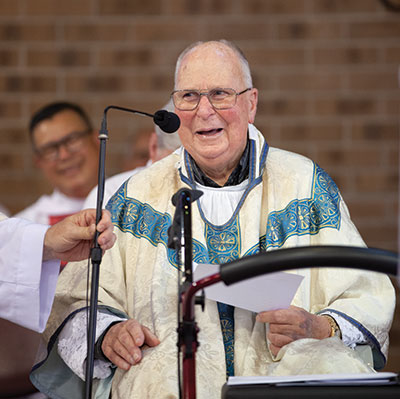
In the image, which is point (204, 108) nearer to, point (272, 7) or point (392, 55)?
point (272, 7)

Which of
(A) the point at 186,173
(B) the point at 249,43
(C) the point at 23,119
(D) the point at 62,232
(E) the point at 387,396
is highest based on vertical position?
(B) the point at 249,43

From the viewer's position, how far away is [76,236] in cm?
264

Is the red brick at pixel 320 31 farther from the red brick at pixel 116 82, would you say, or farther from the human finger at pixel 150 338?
the human finger at pixel 150 338

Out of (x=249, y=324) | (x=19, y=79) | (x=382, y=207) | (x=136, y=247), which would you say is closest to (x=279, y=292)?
(x=249, y=324)

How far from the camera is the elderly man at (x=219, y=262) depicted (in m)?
2.65

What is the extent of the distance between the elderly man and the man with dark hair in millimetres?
3069

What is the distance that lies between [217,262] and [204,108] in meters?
0.60

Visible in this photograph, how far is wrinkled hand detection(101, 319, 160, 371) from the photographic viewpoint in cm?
265

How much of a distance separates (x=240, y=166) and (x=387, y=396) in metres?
1.57

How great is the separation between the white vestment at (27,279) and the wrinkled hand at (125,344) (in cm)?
35

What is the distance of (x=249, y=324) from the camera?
2783mm

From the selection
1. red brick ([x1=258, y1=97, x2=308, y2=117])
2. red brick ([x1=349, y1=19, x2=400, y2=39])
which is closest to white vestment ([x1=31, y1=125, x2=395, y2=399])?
red brick ([x1=258, y1=97, x2=308, y2=117])

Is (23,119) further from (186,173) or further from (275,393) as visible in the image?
(275,393)

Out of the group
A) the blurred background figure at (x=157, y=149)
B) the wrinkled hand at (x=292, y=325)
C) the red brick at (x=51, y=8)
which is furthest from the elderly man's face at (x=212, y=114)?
the red brick at (x=51, y=8)
